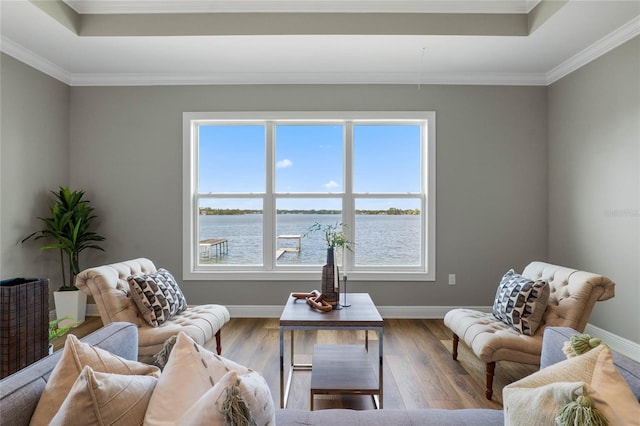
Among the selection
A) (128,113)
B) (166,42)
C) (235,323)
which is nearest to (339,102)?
(166,42)

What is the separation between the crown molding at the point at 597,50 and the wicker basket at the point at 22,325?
449 centimetres

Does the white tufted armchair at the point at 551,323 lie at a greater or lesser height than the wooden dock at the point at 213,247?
lesser

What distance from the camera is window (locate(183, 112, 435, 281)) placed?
4.31 meters

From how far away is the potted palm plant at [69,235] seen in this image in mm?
3793

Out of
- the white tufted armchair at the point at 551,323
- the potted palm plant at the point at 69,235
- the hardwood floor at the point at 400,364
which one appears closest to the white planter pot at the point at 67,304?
the potted palm plant at the point at 69,235

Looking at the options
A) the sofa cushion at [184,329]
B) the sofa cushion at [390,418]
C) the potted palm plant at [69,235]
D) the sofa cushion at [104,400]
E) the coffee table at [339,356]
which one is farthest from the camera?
the potted palm plant at [69,235]

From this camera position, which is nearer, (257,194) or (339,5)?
(339,5)

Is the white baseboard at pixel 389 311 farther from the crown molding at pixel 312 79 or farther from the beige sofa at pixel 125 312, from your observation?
the crown molding at pixel 312 79

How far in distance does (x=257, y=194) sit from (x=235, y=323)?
4.77 feet

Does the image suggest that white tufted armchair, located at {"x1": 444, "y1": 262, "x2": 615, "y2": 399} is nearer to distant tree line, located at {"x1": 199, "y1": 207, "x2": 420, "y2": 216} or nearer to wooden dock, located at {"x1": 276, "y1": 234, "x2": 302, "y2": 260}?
distant tree line, located at {"x1": 199, "y1": 207, "x2": 420, "y2": 216}

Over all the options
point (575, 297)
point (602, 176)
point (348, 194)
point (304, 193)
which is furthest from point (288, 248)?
point (602, 176)

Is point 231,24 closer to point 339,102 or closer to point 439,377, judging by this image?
point 339,102

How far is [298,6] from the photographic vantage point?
3.14 meters

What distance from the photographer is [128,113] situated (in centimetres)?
422
